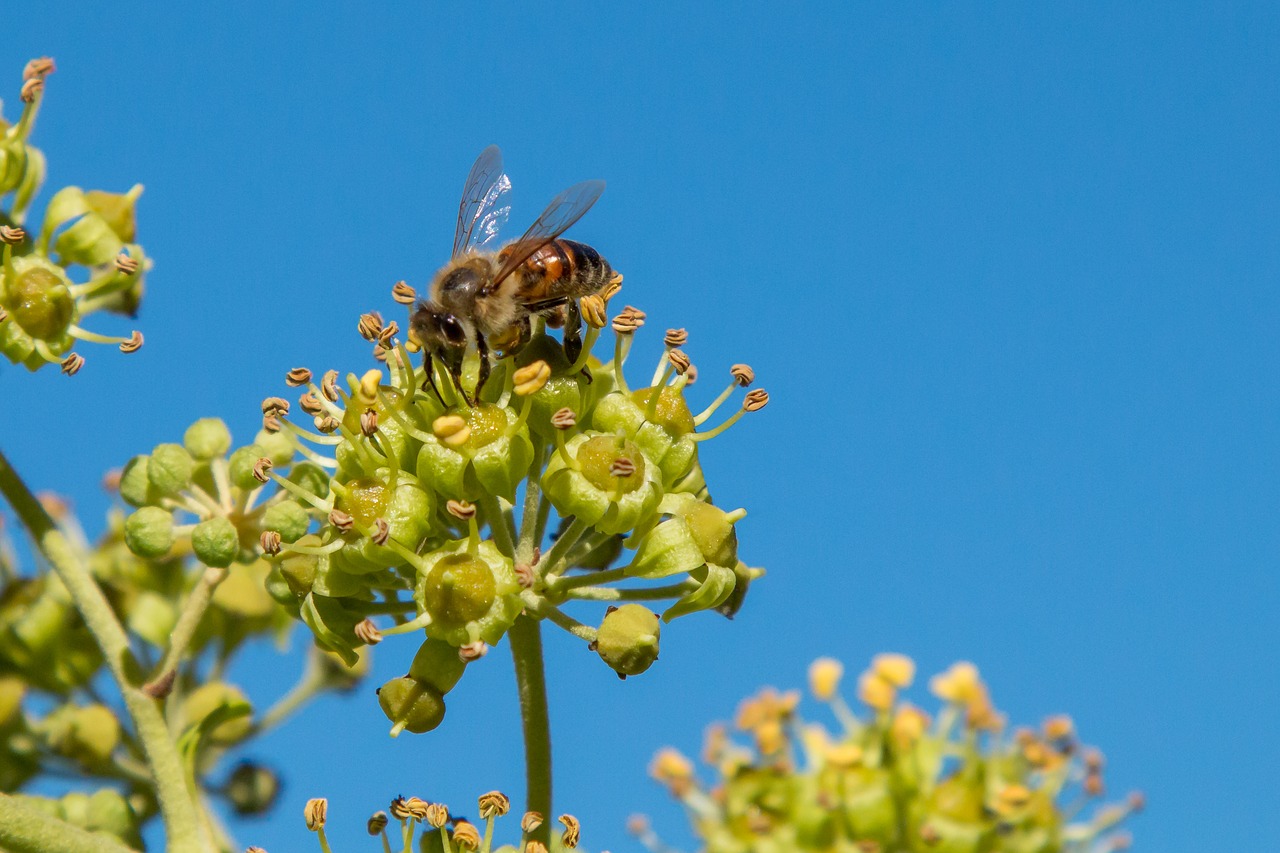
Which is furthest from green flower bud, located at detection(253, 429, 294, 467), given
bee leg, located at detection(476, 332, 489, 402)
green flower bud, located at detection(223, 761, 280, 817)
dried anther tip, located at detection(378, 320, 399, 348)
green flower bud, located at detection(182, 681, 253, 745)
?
green flower bud, located at detection(223, 761, 280, 817)

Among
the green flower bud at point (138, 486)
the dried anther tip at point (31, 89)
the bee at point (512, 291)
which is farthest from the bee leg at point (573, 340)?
the dried anther tip at point (31, 89)

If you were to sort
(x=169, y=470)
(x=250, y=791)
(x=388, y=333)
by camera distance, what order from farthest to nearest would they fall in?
(x=250, y=791)
(x=169, y=470)
(x=388, y=333)

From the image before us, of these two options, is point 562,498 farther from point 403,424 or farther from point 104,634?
point 104,634

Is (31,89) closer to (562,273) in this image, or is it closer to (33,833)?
(562,273)

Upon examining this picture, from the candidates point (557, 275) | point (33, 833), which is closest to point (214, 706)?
point (33, 833)

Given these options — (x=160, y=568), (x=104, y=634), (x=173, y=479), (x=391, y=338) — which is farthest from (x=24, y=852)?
(x=160, y=568)

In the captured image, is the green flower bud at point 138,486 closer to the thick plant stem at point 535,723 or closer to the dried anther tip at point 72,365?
the dried anther tip at point 72,365

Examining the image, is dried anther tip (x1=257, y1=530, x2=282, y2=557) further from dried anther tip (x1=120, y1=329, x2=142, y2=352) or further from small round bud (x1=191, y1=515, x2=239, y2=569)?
dried anther tip (x1=120, y1=329, x2=142, y2=352)
